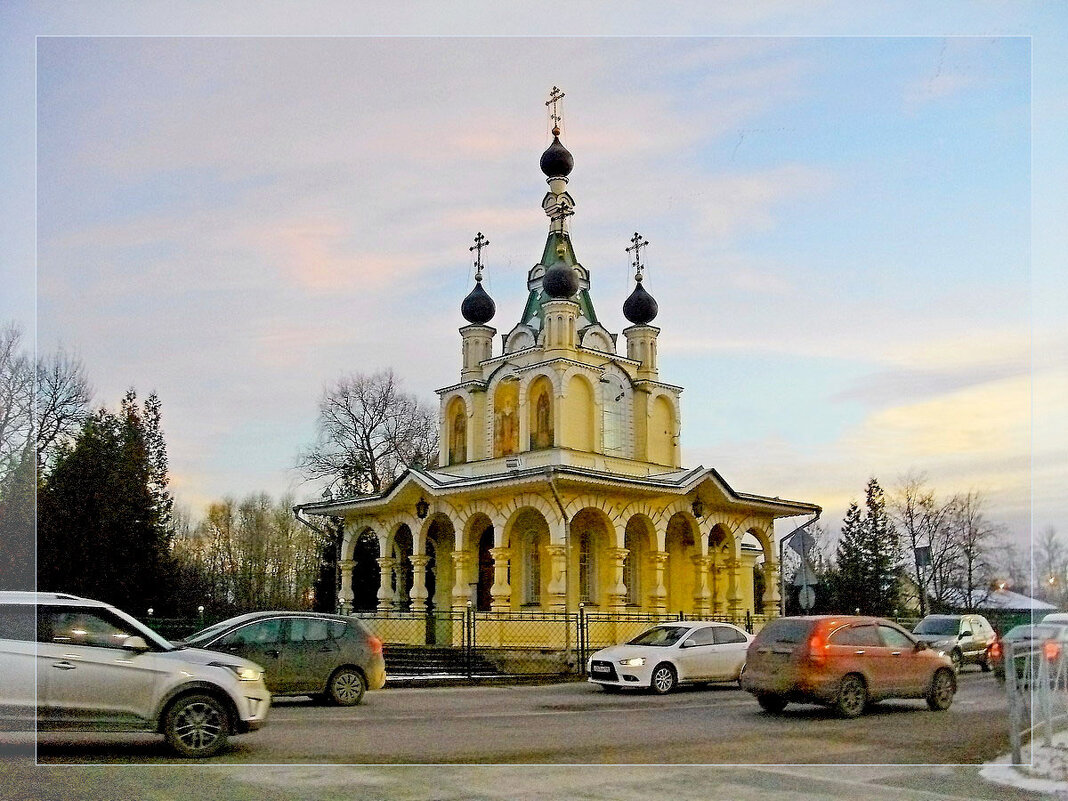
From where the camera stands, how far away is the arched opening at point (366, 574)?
123ft

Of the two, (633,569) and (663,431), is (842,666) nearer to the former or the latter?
(633,569)

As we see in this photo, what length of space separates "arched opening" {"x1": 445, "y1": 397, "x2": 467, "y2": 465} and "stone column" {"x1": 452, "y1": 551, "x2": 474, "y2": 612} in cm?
490

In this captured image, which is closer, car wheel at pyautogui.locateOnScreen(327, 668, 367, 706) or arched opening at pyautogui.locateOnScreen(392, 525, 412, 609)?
car wheel at pyautogui.locateOnScreen(327, 668, 367, 706)

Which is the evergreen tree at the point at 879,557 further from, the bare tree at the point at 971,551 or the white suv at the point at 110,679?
the white suv at the point at 110,679

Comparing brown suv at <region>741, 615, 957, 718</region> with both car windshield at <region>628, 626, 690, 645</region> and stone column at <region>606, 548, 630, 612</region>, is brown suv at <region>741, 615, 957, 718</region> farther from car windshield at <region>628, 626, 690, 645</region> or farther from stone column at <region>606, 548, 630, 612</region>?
stone column at <region>606, 548, 630, 612</region>

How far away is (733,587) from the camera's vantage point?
3047 centimetres

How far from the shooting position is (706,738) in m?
11.9

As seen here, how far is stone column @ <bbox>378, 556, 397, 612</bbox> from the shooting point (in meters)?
30.6

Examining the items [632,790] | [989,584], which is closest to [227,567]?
[989,584]

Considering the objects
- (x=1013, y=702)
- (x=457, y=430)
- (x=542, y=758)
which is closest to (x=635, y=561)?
(x=457, y=430)

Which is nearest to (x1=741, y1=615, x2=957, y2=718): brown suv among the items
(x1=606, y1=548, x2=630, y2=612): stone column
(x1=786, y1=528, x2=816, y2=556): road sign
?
(x1=786, y1=528, x2=816, y2=556): road sign

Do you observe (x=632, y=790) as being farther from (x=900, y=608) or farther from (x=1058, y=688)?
(x=900, y=608)

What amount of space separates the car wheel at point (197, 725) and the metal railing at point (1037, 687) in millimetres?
7532

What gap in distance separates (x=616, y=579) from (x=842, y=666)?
13006 millimetres
